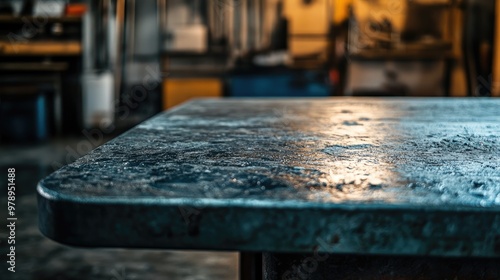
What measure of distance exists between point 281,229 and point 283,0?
5.35 m

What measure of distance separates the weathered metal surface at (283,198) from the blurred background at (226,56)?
4492mm

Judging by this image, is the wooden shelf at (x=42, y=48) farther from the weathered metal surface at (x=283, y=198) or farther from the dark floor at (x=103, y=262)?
the weathered metal surface at (x=283, y=198)

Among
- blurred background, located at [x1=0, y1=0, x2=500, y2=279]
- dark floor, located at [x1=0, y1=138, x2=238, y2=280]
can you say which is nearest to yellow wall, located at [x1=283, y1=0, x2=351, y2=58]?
blurred background, located at [x1=0, y1=0, x2=500, y2=279]

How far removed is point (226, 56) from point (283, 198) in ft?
17.6

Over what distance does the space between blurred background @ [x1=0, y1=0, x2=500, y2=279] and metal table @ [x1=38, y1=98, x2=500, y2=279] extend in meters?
4.48

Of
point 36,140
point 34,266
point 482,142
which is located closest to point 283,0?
point 36,140

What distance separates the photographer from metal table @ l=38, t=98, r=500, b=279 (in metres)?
0.57

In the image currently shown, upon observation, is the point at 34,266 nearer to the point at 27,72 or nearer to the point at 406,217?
the point at 406,217

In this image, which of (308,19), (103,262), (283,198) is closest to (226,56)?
(308,19)

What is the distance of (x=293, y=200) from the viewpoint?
0.58m

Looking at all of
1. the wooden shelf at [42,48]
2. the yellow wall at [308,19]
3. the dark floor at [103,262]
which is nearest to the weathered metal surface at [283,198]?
the dark floor at [103,262]

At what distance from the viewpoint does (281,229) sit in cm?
57

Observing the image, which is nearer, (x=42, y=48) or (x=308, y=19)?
(x=308, y=19)

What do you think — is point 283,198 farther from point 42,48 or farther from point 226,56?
point 42,48
